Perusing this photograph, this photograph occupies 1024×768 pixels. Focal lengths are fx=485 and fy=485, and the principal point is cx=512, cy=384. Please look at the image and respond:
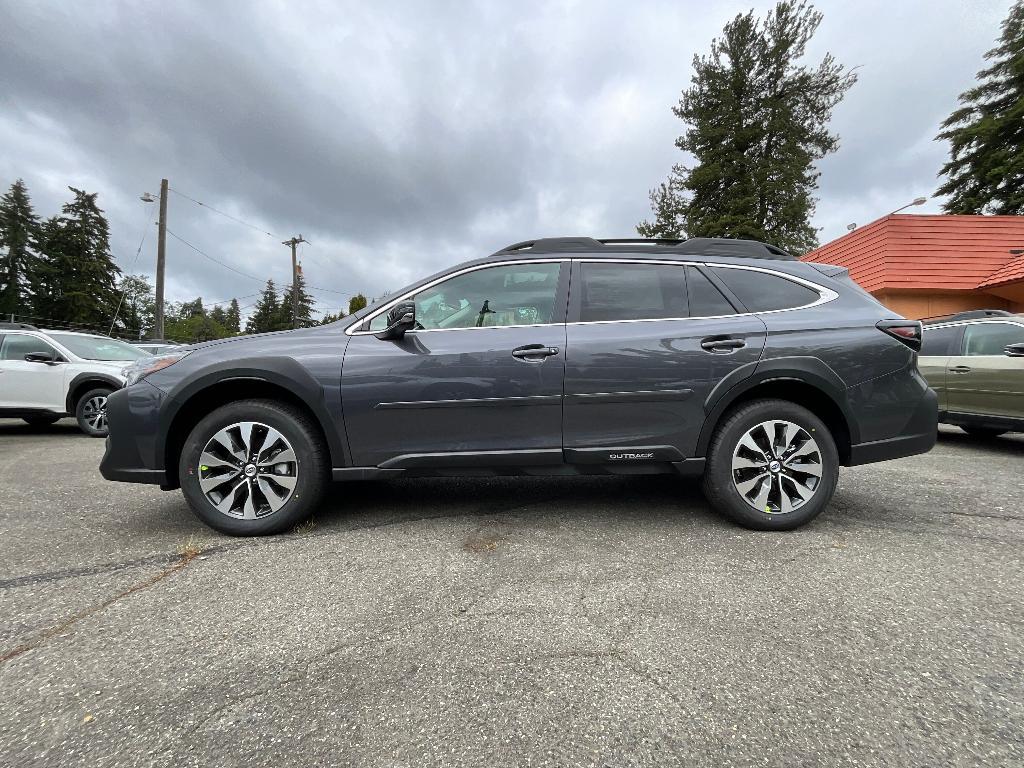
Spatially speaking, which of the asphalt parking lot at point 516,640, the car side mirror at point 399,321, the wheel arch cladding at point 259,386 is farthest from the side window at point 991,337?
the wheel arch cladding at point 259,386

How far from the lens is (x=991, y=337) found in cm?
555

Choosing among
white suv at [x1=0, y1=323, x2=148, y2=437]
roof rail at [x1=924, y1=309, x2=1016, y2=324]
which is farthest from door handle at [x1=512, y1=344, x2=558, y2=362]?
white suv at [x1=0, y1=323, x2=148, y2=437]

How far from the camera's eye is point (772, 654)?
1.67 meters

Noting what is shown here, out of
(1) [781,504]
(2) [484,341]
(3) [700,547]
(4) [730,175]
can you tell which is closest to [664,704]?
(3) [700,547]

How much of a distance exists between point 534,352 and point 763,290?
1.52 m

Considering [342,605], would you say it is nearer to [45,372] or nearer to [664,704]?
[664,704]

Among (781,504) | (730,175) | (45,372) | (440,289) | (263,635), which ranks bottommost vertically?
(263,635)

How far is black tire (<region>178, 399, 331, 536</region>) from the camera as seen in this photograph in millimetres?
2777

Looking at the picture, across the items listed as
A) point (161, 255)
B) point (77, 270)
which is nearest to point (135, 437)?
point (161, 255)

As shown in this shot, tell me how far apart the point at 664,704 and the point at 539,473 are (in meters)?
1.48

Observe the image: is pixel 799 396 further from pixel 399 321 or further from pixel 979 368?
pixel 979 368

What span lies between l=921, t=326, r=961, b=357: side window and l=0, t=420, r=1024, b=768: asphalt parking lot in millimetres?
3721

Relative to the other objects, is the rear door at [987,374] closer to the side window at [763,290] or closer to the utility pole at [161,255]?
the side window at [763,290]

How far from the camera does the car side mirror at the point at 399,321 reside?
9.07 feet
